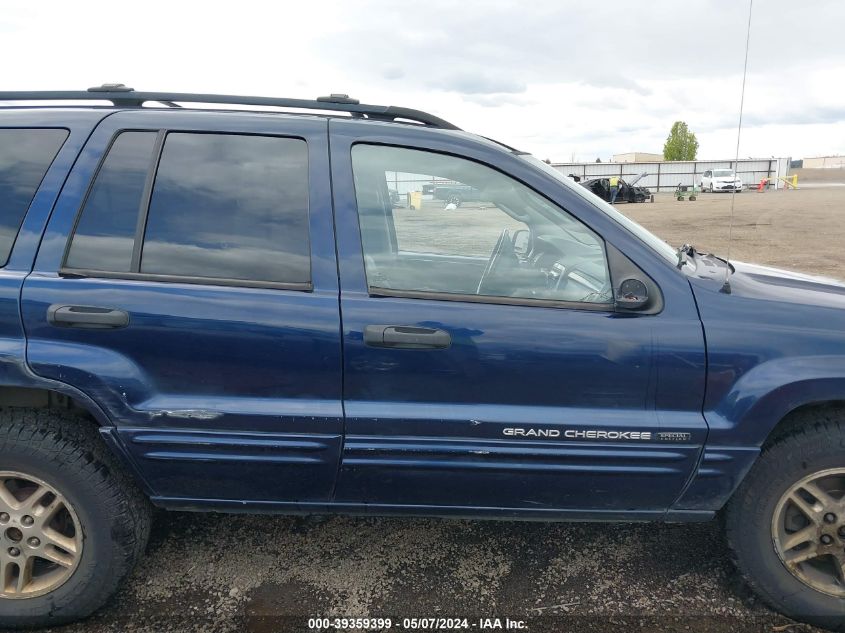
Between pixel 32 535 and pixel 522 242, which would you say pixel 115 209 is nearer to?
pixel 32 535

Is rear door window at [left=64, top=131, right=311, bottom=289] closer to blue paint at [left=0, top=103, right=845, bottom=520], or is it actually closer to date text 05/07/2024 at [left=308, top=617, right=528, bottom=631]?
blue paint at [left=0, top=103, right=845, bottom=520]

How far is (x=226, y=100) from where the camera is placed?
92.3 inches

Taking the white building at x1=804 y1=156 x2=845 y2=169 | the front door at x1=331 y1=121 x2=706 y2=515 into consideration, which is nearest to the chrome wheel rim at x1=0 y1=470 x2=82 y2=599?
the front door at x1=331 y1=121 x2=706 y2=515

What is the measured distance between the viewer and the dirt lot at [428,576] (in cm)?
226

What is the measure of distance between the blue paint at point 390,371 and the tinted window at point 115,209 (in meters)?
0.05

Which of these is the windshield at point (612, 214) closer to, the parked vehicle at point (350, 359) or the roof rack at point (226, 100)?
the parked vehicle at point (350, 359)

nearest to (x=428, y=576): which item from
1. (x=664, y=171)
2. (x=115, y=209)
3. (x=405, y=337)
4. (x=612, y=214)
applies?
(x=405, y=337)

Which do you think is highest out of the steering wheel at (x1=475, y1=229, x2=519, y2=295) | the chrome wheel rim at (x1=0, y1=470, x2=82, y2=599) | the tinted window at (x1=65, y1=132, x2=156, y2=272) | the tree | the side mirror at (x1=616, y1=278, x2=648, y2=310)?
the tree

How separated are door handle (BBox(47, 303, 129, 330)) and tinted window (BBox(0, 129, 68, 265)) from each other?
358 millimetres

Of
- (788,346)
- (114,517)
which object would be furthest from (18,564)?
(788,346)

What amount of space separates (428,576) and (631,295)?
57.5 inches

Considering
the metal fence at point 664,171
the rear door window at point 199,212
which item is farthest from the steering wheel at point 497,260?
the metal fence at point 664,171

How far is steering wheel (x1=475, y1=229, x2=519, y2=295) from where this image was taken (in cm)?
214

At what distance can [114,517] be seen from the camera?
215 centimetres
